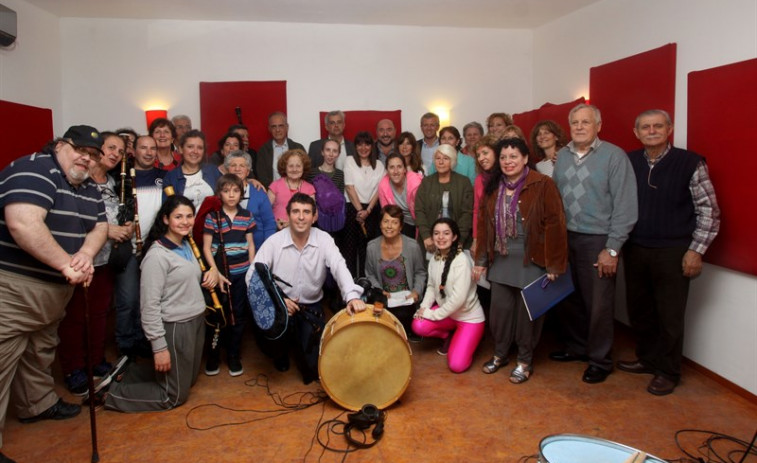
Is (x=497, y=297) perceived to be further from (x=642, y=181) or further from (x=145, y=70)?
(x=145, y=70)

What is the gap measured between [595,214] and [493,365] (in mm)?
1297

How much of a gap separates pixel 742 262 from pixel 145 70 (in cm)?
608

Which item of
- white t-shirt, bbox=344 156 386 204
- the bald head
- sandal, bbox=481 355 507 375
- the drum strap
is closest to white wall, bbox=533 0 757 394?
sandal, bbox=481 355 507 375

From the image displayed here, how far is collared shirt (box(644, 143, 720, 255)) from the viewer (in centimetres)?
310

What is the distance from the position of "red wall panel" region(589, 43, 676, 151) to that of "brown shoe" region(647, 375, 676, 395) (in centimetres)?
193

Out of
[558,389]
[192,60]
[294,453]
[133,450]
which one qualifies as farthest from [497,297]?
[192,60]

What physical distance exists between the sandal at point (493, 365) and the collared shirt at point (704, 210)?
148cm

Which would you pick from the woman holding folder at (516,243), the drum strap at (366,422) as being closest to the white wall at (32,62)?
the drum strap at (366,422)

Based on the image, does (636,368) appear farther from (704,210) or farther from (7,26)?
(7,26)

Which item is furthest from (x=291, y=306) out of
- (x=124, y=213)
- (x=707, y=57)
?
(x=707, y=57)

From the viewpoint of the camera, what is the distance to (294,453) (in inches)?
104

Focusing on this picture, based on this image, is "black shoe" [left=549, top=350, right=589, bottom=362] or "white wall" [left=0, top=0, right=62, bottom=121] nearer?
"black shoe" [left=549, top=350, right=589, bottom=362]

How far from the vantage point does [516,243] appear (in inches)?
135

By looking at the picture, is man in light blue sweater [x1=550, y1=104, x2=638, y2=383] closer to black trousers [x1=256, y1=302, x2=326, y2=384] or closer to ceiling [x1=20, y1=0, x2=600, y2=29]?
black trousers [x1=256, y1=302, x2=326, y2=384]
